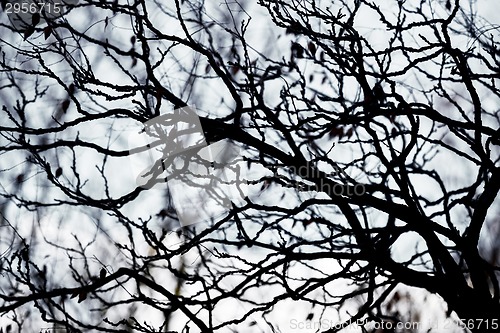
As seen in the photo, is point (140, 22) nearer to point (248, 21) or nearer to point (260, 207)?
point (248, 21)

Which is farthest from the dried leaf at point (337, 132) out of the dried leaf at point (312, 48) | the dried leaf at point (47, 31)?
the dried leaf at point (47, 31)

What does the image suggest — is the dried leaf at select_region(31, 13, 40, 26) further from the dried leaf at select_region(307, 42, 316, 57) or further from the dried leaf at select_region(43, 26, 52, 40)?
the dried leaf at select_region(307, 42, 316, 57)

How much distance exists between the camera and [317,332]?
503 centimetres

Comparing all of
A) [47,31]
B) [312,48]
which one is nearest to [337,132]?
[312,48]

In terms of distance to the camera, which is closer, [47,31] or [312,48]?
[47,31]

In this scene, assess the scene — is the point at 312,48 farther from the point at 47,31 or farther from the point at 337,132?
the point at 47,31

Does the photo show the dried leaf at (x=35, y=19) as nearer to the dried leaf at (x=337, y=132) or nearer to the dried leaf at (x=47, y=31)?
the dried leaf at (x=47, y=31)

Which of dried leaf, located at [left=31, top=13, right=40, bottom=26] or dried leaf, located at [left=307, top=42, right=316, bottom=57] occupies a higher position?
dried leaf, located at [left=307, top=42, right=316, bottom=57]

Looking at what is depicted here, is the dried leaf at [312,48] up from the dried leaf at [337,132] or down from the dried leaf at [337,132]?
up

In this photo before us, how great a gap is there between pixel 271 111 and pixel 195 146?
621mm

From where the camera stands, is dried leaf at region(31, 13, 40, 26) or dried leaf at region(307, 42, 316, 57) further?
dried leaf at region(307, 42, 316, 57)

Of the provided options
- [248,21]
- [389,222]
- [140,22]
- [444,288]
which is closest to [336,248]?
[389,222]

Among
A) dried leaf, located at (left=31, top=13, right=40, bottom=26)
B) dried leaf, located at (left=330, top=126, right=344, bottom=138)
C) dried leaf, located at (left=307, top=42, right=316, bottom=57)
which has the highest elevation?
dried leaf, located at (left=307, top=42, right=316, bottom=57)

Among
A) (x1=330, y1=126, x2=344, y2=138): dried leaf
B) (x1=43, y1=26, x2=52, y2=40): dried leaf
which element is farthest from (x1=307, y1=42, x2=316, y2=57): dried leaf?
(x1=43, y1=26, x2=52, y2=40): dried leaf
